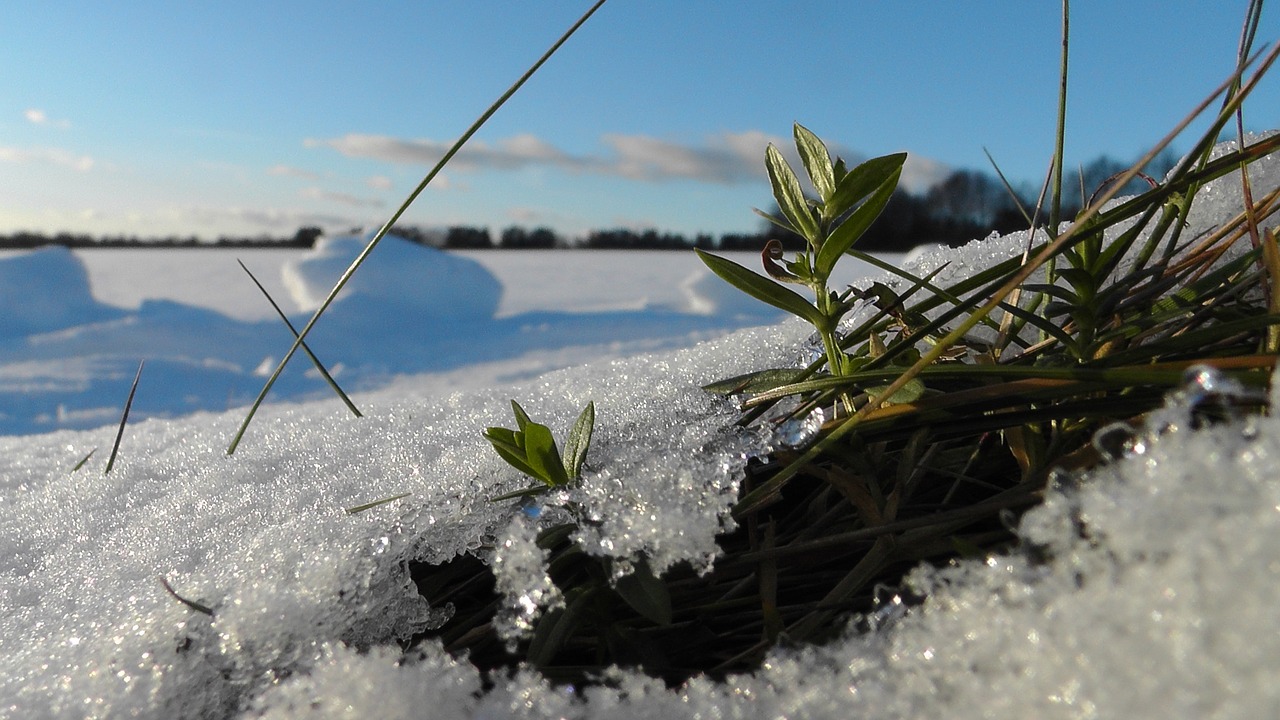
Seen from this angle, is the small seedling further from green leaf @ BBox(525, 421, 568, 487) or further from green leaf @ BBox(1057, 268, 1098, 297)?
green leaf @ BBox(1057, 268, 1098, 297)

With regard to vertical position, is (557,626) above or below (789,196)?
below

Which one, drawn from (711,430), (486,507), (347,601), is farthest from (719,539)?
(347,601)

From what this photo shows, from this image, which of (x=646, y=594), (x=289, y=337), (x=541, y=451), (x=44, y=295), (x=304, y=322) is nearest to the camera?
(x=646, y=594)

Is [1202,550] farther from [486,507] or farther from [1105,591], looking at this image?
[486,507]

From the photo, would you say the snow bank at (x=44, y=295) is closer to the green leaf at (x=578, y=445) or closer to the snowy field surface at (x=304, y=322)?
the snowy field surface at (x=304, y=322)

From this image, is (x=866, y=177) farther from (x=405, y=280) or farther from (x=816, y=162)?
(x=405, y=280)

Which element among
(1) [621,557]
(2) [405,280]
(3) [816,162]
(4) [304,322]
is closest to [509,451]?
(1) [621,557]
